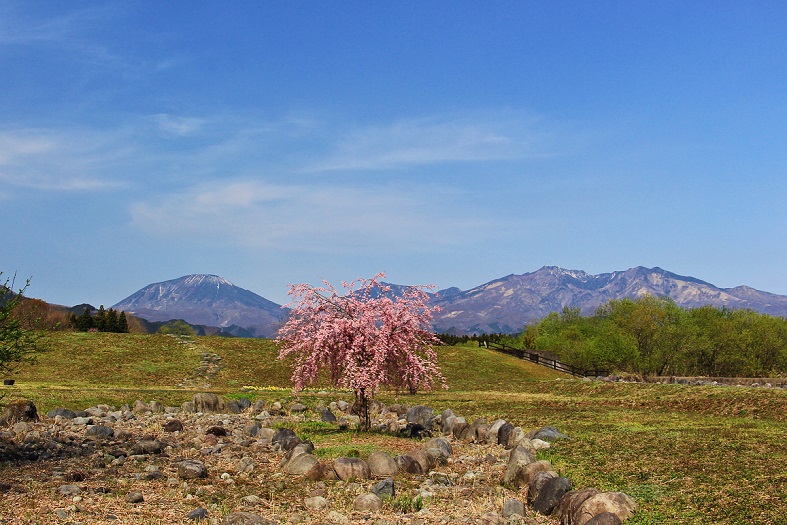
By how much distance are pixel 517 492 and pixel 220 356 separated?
179 ft

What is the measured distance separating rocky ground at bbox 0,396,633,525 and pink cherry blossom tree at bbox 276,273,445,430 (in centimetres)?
228

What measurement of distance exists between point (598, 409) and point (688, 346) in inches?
2369

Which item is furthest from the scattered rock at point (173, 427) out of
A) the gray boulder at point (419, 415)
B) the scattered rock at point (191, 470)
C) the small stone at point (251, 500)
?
the small stone at point (251, 500)

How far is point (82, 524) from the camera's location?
1384 cm

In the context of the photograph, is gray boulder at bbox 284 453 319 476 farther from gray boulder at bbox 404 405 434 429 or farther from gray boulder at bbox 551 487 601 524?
gray boulder at bbox 404 405 434 429

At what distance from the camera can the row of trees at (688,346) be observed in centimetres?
8688

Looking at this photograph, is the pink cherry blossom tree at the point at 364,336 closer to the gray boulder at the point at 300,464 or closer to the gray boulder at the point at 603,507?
the gray boulder at the point at 300,464

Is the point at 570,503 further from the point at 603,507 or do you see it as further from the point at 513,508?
the point at 513,508

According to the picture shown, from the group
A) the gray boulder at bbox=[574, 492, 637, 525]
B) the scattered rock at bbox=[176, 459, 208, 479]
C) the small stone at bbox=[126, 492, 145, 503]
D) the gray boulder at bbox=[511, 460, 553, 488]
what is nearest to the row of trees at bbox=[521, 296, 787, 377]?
the gray boulder at bbox=[511, 460, 553, 488]

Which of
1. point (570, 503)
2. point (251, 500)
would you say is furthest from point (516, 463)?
point (251, 500)

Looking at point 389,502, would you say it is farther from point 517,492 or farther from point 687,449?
point 687,449

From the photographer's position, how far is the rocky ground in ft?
49.0

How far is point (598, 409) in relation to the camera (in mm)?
35781

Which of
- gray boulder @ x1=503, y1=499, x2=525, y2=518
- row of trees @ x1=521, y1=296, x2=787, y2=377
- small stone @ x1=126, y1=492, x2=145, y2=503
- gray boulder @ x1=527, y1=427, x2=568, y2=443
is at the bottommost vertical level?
small stone @ x1=126, y1=492, x2=145, y2=503
